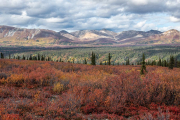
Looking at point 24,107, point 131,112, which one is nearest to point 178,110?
point 131,112

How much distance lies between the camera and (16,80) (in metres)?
11.3

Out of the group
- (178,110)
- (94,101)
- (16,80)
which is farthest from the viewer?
(16,80)

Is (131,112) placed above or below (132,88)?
below

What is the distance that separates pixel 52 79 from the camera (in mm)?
12250

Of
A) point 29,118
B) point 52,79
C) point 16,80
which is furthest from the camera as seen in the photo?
point 52,79

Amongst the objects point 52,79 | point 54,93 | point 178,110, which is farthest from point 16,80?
point 178,110

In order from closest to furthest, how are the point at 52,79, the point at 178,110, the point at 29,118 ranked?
the point at 29,118 → the point at 178,110 → the point at 52,79

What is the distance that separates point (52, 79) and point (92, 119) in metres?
7.27

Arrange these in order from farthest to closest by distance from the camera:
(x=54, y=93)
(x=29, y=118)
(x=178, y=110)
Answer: (x=54, y=93), (x=178, y=110), (x=29, y=118)

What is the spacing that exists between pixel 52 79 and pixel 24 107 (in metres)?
5.76

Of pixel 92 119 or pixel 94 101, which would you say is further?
pixel 94 101

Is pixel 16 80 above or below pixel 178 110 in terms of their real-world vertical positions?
above

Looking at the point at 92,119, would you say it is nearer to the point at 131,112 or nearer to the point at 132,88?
the point at 131,112

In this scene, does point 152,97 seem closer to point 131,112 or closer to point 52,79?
point 131,112
